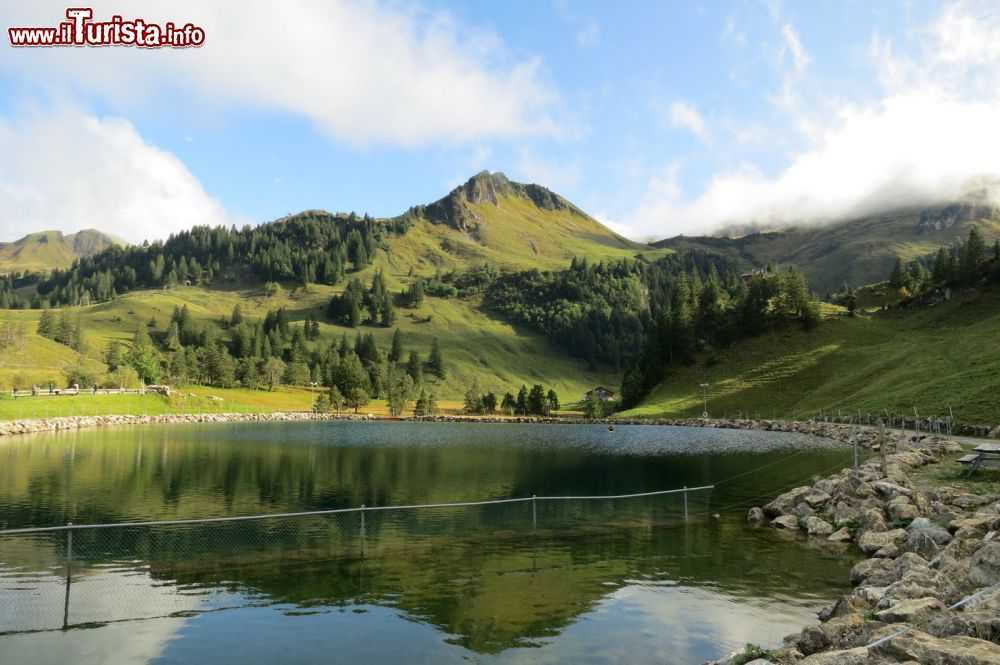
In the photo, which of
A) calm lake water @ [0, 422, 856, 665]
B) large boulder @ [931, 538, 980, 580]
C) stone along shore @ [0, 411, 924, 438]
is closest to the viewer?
calm lake water @ [0, 422, 856, 665]

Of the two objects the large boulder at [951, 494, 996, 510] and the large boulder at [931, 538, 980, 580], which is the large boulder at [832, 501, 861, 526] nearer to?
the large boulder at [951, 494, 996, 510]

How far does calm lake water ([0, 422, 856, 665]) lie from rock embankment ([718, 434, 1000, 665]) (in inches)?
67.6

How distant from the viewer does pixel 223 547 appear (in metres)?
25.7

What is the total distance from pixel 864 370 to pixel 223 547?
110 metres

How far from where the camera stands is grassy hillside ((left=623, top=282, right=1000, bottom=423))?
68.1m

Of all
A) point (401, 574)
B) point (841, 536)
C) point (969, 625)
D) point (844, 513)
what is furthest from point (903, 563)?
point (401, 574)

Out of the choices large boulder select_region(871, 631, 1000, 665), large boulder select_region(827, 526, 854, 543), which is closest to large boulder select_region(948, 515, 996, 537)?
large boulder select_region(827, 526, 854, 543)

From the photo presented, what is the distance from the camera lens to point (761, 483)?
4456 cm

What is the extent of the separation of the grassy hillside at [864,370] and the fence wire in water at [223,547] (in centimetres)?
4539

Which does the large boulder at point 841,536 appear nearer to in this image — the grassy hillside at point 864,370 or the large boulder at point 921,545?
the large boulder at point 921,545

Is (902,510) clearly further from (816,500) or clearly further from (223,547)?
(223,547)

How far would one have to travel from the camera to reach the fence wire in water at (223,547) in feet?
61.5

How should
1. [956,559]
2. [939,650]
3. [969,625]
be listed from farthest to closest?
[956,559] < [969,625] < [939,650]

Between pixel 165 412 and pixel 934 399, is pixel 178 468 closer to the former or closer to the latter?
pixel 934 399
